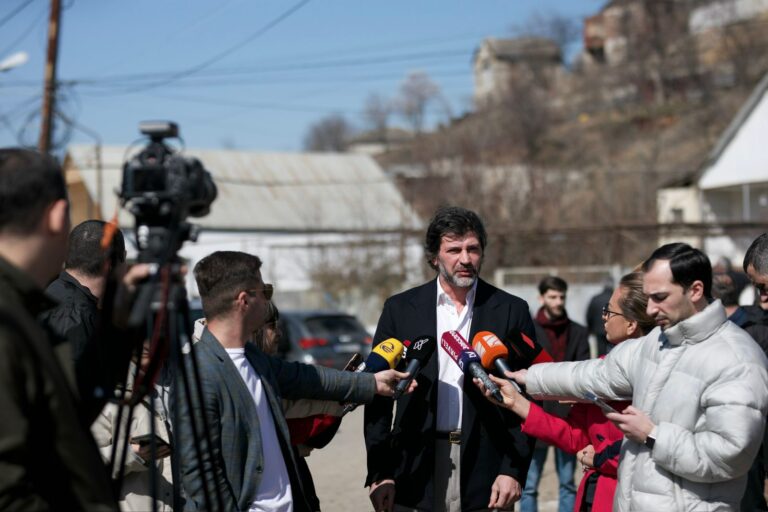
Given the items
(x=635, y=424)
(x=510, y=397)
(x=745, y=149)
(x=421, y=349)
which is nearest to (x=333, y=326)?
(x=421, y=349)

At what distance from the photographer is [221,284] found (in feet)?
14.4

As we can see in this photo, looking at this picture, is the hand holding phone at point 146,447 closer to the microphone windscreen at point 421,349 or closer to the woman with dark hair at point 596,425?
the microphone windscreen at point 421,349

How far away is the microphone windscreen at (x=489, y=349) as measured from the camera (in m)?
5.12

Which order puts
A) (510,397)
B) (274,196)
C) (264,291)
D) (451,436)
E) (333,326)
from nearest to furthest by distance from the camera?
(264,291) → (510,397) → (451,436) → (333,326) → (274,196)

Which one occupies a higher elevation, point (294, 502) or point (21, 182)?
point (21, 182)

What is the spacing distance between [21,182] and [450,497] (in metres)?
3.21

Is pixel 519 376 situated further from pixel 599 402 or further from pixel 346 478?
pixel 346 478

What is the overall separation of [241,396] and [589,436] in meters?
2.03

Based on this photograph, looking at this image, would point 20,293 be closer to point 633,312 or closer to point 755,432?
point 755,432

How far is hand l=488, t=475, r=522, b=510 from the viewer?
524 centimetres

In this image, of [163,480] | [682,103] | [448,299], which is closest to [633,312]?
[448,299]

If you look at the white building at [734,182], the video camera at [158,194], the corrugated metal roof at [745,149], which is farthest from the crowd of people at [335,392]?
the corrugated metal roof at [745,149]

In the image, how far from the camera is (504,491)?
5242mm

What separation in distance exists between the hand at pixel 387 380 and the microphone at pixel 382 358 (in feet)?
0.31
